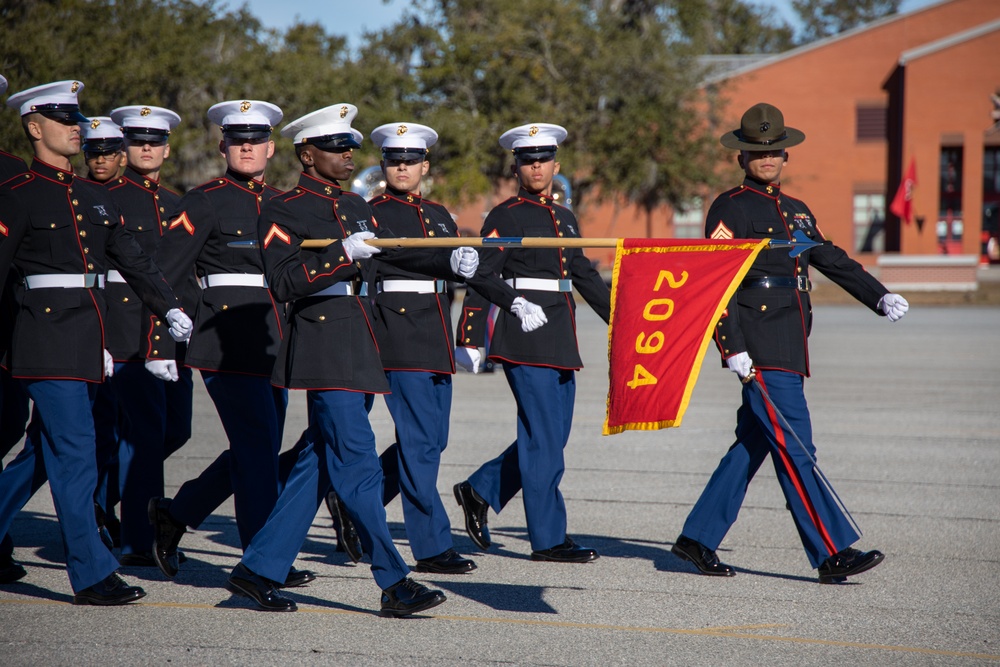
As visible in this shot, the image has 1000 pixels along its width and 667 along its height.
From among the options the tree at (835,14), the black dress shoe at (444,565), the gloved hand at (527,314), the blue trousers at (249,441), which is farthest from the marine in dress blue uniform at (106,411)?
the tree at (835,14)

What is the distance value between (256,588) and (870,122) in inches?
1669

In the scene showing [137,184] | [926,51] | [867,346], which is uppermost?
[926,51]

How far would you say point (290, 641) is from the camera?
4.75 m

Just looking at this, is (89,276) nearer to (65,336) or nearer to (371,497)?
(65,336)

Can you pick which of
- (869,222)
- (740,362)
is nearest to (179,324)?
(740,362)

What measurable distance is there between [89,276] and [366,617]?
77.4 inches

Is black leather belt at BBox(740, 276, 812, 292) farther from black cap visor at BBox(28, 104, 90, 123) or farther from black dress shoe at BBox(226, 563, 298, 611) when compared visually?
black cap visor at BBox(28, 104, 90, 123)

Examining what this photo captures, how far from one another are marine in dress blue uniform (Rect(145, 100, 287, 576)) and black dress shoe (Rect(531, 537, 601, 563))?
144 cm

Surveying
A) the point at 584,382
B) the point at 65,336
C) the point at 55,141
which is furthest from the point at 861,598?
the point at 584,382

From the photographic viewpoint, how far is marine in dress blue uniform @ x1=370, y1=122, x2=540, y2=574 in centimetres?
589

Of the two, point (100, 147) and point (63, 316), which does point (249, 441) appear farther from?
point (100, 147)

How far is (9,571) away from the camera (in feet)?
18.5

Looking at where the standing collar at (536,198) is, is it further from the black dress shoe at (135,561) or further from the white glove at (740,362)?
the black dress shoe at (135,561)

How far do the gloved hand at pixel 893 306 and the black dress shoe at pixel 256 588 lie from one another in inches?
122
